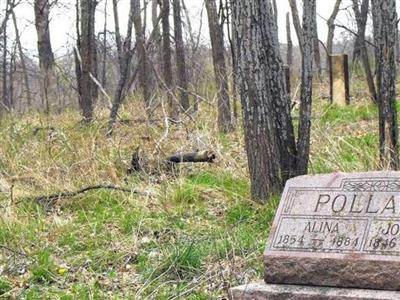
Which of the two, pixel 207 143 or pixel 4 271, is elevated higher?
pixel 207 143

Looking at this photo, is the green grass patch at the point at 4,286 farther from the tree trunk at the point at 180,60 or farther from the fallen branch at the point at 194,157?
the tree trunk at the point at 180,60

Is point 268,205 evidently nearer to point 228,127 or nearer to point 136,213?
point 136,213

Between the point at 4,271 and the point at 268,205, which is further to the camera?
the point at 268,205

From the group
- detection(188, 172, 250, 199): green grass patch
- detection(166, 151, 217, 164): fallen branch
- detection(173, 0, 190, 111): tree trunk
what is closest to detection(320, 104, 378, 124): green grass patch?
detection(173, 0, 190, 111): tree trunk

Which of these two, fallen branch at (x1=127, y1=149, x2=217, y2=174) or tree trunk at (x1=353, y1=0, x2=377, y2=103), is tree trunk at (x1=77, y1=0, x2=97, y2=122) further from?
tree trunk at (x1=353, y1=0, x2=377, y2=103)

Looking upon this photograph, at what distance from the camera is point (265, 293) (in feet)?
11.8

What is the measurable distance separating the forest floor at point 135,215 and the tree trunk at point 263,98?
36 cm

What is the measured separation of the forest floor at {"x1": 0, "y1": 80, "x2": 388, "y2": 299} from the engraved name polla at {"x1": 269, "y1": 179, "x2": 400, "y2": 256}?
2.63 feet

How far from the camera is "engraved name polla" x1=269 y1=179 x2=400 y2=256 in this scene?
347 cm

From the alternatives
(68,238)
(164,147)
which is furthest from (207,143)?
(68,238)

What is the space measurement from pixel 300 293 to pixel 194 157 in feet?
15.0

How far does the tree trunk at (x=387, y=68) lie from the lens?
6543 millimetres

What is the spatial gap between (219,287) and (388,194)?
137 cm

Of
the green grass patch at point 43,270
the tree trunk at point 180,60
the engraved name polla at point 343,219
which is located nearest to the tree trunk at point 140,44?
the tree trunk at point 180,60
